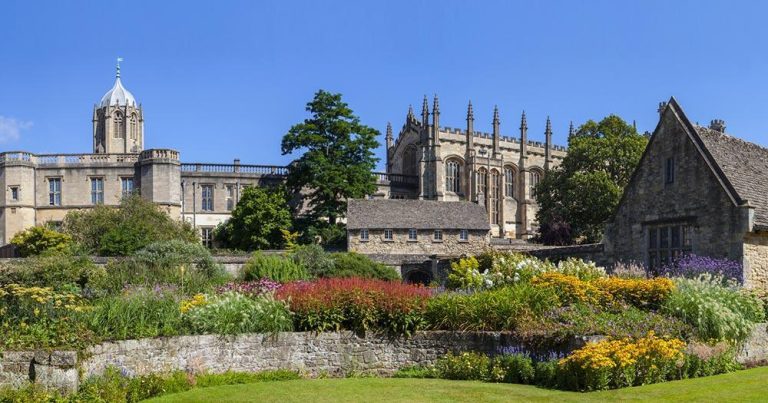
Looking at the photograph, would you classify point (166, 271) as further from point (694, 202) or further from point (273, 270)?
point (694, 202)

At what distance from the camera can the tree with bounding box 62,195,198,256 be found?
48.9m

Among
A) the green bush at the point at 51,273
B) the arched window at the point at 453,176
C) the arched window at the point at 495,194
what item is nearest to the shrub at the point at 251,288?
the green bush at the point at 51,273

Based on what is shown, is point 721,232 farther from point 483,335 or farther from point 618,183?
point 618,183

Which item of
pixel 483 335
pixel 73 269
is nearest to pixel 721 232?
pixel 483 335

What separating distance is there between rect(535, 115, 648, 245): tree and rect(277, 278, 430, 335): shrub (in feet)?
121

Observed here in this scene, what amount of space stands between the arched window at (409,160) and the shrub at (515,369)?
6778 centimetres

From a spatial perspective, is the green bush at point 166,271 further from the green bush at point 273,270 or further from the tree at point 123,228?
the tree at point 123,228

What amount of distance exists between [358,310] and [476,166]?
63.7 metres

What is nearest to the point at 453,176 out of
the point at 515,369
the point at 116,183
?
the point at 116,183

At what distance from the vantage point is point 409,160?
3396 inches

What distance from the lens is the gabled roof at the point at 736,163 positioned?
84.4 ft

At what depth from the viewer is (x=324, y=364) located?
1905cm

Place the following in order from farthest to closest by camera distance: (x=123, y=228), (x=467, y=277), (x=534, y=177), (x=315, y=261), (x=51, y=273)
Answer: (x=534, y=177) < (x=123, y=228) < (x=315, y=261) < (x=51, y=273) < (x=467, y=277)

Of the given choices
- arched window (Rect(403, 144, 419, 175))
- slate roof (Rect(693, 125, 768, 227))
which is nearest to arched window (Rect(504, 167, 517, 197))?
arched window (Rect(403, 144, 419, 175))
